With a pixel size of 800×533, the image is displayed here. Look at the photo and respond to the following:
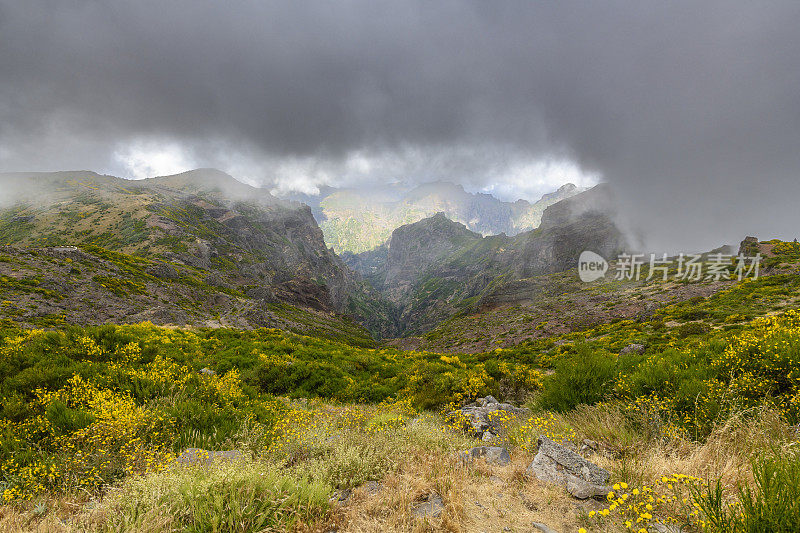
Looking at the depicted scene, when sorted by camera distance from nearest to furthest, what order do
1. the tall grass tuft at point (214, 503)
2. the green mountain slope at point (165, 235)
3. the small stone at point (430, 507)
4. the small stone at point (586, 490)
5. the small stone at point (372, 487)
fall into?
the tall grass tuft at point (214, 503) → the small stone at point (430, 507) → the small stone at point (586, 490) → the small stone at point (372, 487) → the green mountain slope at point (165, 235)

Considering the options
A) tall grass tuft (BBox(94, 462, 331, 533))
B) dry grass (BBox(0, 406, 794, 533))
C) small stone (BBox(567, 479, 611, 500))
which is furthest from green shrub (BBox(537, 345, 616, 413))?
tall grass tuft (BBox(94, 462, 331, 533))

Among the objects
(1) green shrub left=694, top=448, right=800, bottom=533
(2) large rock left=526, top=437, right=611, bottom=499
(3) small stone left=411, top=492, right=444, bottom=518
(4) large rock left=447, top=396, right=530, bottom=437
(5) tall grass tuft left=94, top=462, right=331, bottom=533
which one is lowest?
(4) large rock left=447, top=396, right=530, bottom=437

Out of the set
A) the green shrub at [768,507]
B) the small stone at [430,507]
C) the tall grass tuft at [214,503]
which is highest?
the green shrub at [768,507]

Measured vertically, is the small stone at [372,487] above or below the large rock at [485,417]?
above

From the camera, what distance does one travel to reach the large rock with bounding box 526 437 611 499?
14.1 ft

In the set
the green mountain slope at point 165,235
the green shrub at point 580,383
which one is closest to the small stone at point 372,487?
the green shrub at point 580,383

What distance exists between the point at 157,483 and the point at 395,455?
3.73 m

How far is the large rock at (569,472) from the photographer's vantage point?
4297mm

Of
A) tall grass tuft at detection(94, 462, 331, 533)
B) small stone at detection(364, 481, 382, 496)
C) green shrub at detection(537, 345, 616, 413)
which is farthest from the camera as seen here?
green shrub at detection(537, 345, 616, 413)

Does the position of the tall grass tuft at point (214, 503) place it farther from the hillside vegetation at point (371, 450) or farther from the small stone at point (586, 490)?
the small stone at point (586, 490)

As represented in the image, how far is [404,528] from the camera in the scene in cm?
360

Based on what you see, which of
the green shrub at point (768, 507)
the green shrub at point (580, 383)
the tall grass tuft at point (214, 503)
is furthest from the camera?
the green shrub at point (580, 383)

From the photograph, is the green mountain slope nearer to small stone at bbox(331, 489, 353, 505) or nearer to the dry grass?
the dry grass

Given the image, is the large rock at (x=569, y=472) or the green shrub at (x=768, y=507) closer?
the green shrub at (x=768, y=507)
